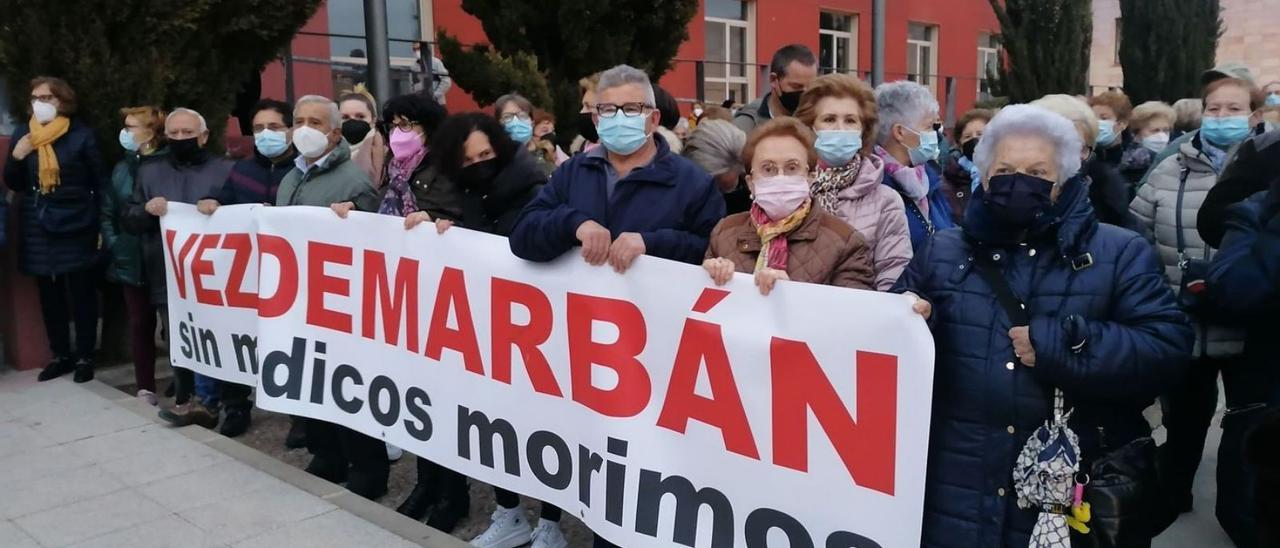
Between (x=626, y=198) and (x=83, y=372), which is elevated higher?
(x=626, y=198)

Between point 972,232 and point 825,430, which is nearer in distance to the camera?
point 972,232

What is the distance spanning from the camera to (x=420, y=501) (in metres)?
4.21

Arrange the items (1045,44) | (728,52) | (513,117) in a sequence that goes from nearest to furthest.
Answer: (513,117) < (1045,44) < (728,52)

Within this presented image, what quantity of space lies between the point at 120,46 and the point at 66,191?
1057mm

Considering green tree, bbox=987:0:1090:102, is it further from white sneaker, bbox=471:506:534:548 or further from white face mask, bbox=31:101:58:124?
white sneaker, bbox=471:506:534:548

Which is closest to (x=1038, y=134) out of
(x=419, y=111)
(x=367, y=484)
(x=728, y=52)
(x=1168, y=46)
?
(x=419, y=111)

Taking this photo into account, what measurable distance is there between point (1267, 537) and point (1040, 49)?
53.8 feet

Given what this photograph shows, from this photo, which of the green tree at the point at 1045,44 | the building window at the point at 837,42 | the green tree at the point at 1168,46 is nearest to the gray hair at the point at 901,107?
the green tree at the point at 1045,44

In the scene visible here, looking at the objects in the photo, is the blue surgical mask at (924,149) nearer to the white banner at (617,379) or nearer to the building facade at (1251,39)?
the white banner at (617,379)

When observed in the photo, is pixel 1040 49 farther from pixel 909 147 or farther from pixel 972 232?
pixel 972 232

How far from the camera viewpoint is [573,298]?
10.8 feet

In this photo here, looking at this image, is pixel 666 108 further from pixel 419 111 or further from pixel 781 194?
pixel 781 194

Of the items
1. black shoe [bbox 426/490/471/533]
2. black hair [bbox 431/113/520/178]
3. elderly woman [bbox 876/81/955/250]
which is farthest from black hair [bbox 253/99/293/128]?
elderly woman [bbox 876/81/955/250]

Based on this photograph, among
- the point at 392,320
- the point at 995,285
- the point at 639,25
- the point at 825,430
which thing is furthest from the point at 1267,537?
the point at 639,25
